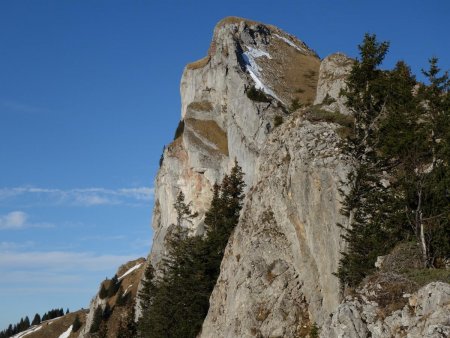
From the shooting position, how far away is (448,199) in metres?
26.9

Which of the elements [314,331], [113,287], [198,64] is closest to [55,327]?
[113,287]

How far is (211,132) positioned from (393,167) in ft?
175

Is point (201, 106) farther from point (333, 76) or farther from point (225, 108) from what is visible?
point (333, 76)

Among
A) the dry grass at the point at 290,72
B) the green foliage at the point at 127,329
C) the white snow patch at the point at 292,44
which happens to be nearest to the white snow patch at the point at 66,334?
the green foliage at the point at 127,329

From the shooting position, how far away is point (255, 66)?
89.8 meters

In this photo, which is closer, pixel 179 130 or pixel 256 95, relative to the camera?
pixel 256 95

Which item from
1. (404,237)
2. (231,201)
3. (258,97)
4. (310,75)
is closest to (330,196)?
(404,237)

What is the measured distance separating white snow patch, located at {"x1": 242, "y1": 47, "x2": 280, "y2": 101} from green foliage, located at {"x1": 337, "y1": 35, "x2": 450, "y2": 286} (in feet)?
134

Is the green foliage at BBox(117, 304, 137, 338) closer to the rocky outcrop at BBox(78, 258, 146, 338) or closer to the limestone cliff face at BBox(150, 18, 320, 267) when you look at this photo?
the limestone cliff face at BBox(150, 18, 320, 267)

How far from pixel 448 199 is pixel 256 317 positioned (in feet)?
56.4

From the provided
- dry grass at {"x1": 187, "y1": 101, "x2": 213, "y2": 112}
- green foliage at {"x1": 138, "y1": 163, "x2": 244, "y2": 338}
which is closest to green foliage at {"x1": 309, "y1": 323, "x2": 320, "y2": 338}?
green foliage at {"x1": 138, "y1": 163, "x2": 244, "y2": 338}

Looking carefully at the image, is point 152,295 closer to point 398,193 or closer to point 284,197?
point 284,197

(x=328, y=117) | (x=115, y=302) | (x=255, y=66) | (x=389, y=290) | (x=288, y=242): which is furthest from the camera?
(x=115, y=302)

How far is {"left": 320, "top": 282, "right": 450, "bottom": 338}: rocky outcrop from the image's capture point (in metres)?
17.7
